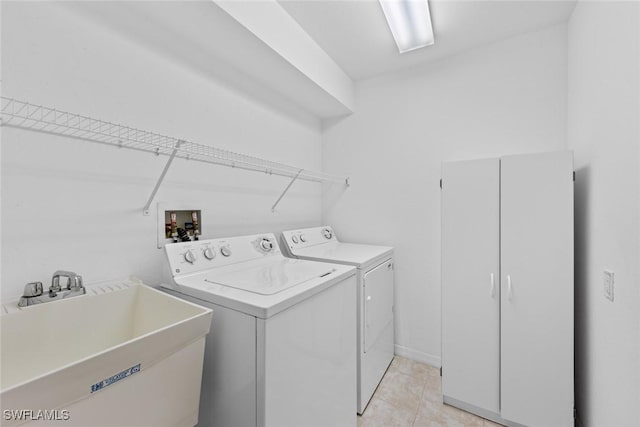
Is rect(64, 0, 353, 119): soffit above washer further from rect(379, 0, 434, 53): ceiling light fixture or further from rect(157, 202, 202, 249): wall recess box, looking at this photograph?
rect(157, 202, 202, 249): wall recess box


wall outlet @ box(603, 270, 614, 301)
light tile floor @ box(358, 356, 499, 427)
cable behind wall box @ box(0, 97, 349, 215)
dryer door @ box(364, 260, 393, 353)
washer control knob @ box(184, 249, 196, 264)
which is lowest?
light tile floor @ box(358, 356, 499, 427)

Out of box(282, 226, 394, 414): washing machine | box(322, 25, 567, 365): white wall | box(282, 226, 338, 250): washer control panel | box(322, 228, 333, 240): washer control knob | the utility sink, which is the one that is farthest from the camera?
box(322, 228, 333, 240): washer control knob

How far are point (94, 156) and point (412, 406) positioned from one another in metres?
2.47

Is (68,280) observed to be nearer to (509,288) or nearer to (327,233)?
(327,233)

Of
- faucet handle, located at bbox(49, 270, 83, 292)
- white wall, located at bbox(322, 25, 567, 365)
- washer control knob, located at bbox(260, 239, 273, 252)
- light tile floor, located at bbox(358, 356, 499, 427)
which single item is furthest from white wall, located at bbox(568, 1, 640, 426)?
faucet handle, located at bbox(49, 270, 83, 292)

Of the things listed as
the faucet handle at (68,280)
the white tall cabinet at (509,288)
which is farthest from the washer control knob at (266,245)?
the white tall cabinet at (509,288)

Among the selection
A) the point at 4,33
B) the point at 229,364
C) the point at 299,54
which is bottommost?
the point at 229,364

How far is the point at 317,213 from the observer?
9.66ft

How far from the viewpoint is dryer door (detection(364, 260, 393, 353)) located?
1.90 meters

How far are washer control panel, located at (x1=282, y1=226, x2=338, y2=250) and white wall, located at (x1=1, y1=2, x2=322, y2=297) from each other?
48 cm

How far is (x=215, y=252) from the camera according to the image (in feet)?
5.16

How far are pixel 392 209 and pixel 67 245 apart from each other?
2332 millimetres

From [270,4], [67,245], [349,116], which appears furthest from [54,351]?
[349,116]

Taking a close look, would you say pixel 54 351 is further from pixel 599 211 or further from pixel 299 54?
pixel 599 211
